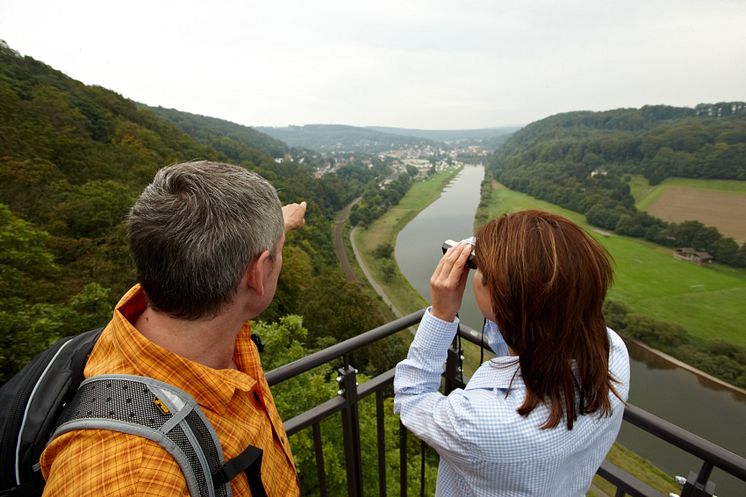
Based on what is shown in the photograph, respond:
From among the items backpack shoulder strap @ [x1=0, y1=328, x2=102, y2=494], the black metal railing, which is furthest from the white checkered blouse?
backpack shoulder strap @ [x1=0, y1=328, x2=102, y2=494]

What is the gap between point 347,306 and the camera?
15.3 meters

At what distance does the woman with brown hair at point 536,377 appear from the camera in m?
0.87

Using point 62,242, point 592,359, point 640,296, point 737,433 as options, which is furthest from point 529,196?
point 592,359

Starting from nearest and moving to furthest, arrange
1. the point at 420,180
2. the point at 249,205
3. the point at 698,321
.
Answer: the point at 249,205 < the point at 698,321 < the point at 420,180

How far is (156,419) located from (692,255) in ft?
118

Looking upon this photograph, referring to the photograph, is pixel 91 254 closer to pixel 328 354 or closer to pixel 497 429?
pixel 328 354

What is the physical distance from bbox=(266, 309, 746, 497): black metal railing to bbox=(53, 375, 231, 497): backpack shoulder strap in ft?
1.53

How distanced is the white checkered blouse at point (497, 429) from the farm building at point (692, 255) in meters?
34.7

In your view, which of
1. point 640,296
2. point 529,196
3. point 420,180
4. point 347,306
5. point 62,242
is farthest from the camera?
point 420,180

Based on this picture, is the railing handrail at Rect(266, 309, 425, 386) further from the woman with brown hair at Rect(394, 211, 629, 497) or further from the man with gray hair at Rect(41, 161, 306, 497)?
the woman with brown hair at Rect(394, 211, 629, 497)

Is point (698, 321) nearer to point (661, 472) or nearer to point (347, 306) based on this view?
point (661, 472)

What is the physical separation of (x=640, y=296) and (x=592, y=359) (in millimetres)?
26838

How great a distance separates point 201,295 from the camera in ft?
3.03

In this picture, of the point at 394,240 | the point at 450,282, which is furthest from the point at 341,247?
the point at 450,282
